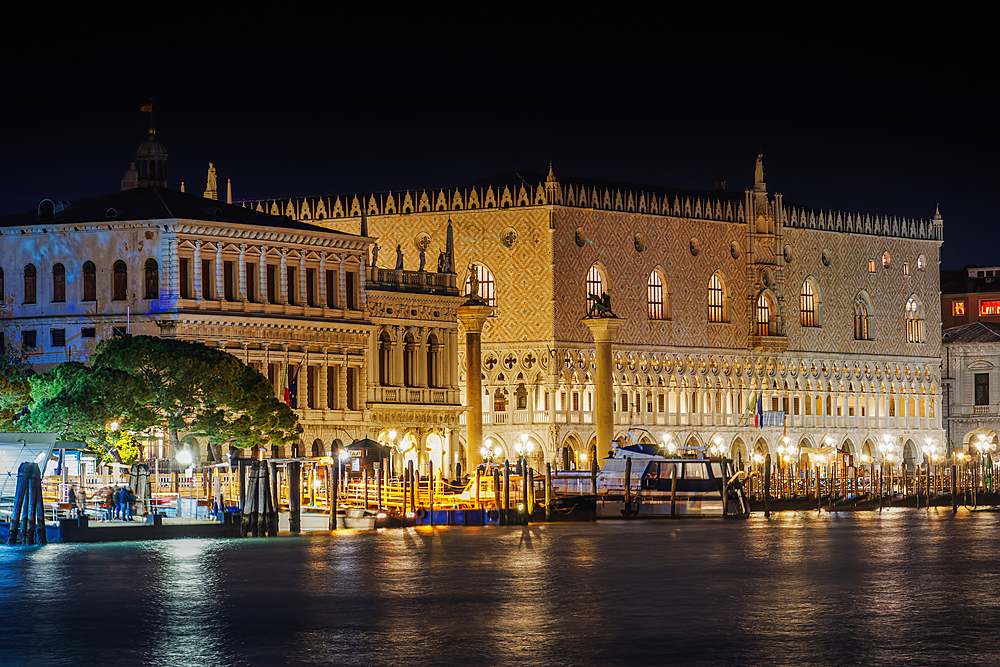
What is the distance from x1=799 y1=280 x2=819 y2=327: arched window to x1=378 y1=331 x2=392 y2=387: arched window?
29101 millimetres

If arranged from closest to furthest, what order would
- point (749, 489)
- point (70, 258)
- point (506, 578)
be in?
1. point (506, 578)
2. point (70, 258)
3. point (749, 489)

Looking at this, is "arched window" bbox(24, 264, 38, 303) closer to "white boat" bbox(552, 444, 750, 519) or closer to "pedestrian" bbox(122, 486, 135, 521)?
"pedestrian" bbox(122, 486, 135, 521)

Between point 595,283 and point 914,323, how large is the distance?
76.6 feet

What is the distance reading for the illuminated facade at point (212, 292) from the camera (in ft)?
207

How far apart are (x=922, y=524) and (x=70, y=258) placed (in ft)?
86.5

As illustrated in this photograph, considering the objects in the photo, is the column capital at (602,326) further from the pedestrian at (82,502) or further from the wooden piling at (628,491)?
the pedestrian at (82,502)

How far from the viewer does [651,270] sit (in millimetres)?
86625

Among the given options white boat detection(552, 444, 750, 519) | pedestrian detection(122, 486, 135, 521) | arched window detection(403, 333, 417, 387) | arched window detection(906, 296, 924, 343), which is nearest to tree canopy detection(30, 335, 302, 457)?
pedestrian detection(122, 486, 135, 521)

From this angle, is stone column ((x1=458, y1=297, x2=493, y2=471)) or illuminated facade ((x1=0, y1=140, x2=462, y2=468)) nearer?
illuminated facade ((x1=0, y1=140, x2=462, y2=468))

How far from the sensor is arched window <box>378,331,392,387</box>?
7088cm

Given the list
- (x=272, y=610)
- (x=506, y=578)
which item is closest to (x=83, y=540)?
(x=506, y=578)

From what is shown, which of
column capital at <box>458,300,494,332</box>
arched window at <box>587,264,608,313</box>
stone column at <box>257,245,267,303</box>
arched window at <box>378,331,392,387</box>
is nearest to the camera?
stone column at <box>257,245,267,303</box>

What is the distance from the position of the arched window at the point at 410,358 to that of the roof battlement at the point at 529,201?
11.9m

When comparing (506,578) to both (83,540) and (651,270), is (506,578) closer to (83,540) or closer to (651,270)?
(83,540)
